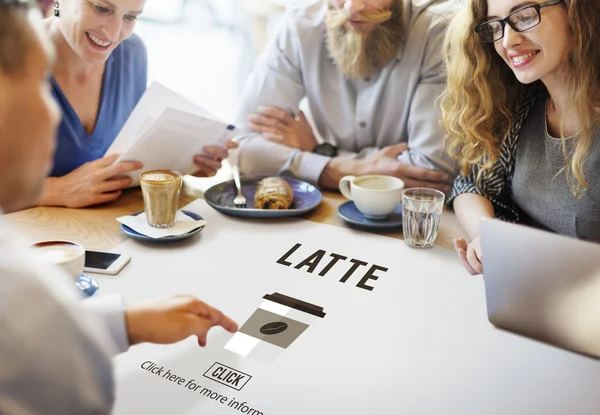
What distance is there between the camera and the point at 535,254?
83cm

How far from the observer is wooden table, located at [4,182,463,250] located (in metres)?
1.22

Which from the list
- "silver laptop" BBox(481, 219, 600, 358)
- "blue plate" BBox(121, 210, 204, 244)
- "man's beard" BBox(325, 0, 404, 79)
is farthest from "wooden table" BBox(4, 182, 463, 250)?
"man's beard" BBox(325, 0, 404, 79)

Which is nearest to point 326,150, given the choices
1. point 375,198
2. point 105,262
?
point 375,198

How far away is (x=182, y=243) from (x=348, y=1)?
0.83m

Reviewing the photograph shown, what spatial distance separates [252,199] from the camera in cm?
144

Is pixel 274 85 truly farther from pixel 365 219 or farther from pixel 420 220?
pixel 420 220

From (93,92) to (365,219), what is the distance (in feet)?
2.87

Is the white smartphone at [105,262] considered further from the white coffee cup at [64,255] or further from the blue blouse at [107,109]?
the blue blouse at [107,109]

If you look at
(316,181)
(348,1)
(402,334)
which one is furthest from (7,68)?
(348,1)

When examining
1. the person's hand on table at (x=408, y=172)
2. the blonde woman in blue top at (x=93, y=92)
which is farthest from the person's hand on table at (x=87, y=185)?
the person's hand on table at (x=408, y=172)

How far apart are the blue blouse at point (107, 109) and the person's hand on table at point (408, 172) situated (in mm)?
734

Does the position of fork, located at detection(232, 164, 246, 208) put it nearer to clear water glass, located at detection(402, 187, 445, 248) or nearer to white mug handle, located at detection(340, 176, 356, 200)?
white mug handle, located at detection(340, 176, 356, 200)

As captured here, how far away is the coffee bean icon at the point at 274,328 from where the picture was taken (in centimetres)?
92

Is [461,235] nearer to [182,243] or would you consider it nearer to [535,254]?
[535,254]
